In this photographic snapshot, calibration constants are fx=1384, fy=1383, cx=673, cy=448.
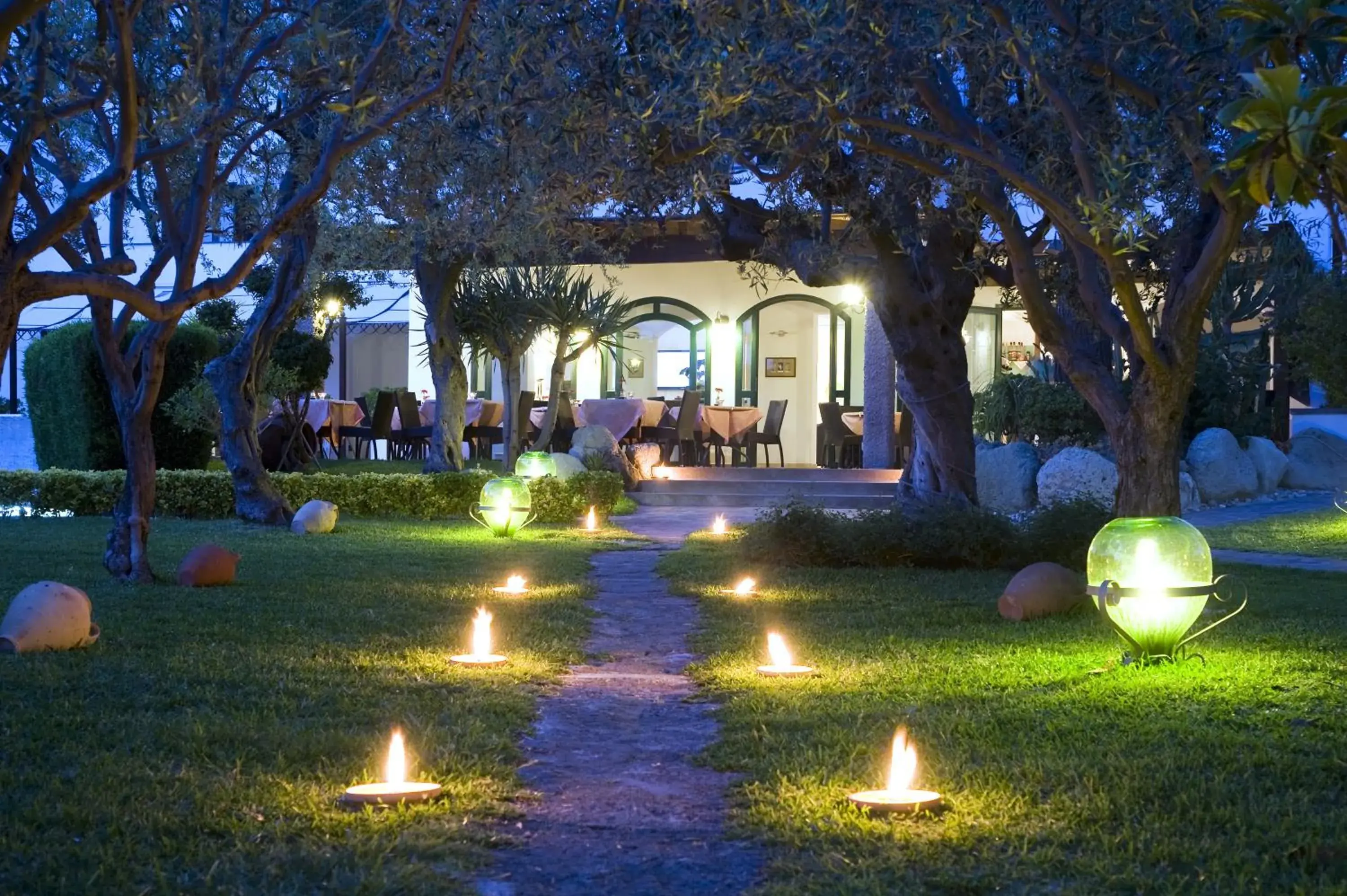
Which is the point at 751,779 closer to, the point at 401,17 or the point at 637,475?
the point at 401,17

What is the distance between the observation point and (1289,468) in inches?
723

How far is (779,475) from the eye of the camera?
18734mm

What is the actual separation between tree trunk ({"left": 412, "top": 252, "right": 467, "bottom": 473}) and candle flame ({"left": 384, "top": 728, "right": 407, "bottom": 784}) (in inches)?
473

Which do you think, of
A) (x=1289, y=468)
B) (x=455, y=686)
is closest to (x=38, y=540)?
(x=455, y=686)

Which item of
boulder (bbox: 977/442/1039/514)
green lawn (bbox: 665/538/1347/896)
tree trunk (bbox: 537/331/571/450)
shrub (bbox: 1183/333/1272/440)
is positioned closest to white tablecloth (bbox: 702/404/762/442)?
tree trunk (bbox: 537/331/571/450)

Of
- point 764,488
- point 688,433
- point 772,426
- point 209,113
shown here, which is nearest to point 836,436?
point 772,426

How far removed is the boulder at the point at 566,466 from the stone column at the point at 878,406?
5.34 metres

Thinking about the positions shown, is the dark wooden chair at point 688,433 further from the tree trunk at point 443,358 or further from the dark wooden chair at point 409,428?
the tree trunk at point 443,358

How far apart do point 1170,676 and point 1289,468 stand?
1435cm

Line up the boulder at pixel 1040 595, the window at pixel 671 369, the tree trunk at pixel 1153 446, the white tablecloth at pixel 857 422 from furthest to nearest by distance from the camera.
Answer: the window at pixel 671 369 → the white tablecloth at pixel 857 422 → the tree trunk at pixel 1153 446 → the boulder at pixel 1040 595

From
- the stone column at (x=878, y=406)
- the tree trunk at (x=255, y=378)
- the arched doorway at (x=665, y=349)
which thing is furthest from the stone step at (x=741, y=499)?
the arched doorway at (x=665, y=349)

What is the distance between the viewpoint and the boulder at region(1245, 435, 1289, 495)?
57.5 ft

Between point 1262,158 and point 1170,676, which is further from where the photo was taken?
point 1170,676

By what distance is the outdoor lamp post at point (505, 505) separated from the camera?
12.6m
